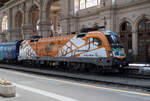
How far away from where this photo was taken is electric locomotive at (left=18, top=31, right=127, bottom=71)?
15.1 meters

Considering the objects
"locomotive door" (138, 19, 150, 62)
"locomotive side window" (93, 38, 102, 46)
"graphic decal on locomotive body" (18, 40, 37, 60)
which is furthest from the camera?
"graphic decal on locomotive body" (18, 40, 37, 60)

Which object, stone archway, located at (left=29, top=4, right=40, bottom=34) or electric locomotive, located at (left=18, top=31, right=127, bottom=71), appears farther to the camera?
stone archway, located at (left=29, top=4, right=40, bottom=34)

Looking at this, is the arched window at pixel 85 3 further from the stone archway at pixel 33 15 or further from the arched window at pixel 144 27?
the stone archway at pixel 33 15

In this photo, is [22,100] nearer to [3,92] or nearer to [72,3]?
[3,92]

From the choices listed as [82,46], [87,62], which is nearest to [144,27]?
[82,46]

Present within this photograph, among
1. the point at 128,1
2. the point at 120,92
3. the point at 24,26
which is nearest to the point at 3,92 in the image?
the point at 120,92

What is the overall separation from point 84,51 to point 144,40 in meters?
11.6

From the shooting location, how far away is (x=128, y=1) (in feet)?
85.6

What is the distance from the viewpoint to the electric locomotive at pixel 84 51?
1508 cm

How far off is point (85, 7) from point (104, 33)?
19.2 metres

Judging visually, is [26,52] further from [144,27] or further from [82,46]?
[144,27]

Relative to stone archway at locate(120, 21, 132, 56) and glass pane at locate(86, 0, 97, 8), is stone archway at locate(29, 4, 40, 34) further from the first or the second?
stone archway at locate(120, 21, 132, 56)

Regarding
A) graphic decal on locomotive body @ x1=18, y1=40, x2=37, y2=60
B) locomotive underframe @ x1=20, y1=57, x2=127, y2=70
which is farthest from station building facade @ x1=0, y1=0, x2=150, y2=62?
→ graphic decal on locomotive body @ x1=18, y1=40, x2=37, y2=60

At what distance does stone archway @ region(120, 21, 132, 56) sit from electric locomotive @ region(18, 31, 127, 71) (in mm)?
10947
